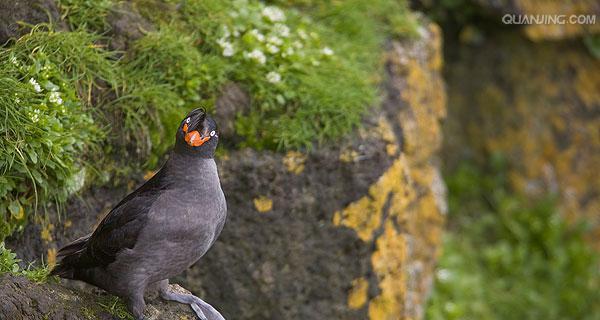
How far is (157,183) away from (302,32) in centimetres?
233

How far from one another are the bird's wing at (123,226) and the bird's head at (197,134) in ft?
0.68

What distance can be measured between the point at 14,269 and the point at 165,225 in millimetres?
750

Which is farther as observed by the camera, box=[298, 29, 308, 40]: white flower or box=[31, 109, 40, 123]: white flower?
box=[298, 29, 308, 40]: white flower

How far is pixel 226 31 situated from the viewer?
18.0 ft

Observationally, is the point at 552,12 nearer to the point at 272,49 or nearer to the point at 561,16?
the point at 561,16

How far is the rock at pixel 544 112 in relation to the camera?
862cm

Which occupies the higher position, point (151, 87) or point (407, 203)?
point (151, 87)

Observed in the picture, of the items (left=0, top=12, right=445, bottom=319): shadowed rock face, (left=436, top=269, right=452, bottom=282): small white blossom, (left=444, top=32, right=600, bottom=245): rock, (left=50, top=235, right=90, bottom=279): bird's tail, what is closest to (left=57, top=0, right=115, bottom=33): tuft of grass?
(left=0, top=12, right=445, bottom=319): shadowed rock face

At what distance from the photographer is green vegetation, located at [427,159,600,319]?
7828 millimetres

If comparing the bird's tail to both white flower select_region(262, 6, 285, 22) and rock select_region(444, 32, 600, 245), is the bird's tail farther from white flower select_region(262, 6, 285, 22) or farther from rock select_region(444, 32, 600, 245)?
rock select_region(444, 32, 600, 245)

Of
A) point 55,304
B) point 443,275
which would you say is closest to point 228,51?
point 55,304

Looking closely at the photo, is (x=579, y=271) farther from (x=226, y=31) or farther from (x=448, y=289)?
(x=226, y=31)

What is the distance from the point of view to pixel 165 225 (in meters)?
3.71

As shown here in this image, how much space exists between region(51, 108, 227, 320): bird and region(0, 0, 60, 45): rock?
1454mm
